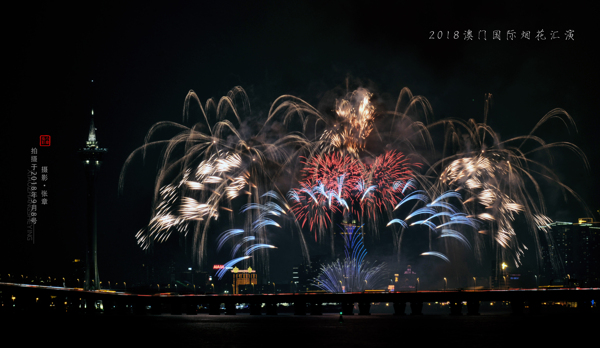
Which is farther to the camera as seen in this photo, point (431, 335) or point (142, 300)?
point (142, 300)

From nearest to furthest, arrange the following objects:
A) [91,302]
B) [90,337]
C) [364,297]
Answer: [90,337], [364,297], [91,302]

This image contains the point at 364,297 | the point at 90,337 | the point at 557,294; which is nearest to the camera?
the point at 90,337

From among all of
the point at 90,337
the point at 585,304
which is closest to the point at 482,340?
the point at 90,337

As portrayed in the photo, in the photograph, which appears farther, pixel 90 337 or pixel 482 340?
pixel 90 337

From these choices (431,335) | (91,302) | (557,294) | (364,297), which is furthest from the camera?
(91,302)

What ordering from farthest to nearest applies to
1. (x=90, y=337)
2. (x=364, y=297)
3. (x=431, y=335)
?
(x=364, y=297) → (x=90, y=337) → (x=431, y=335)

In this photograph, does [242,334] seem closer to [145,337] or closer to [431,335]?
[145,337]

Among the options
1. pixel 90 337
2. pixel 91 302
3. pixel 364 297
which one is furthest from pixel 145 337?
pixel 91 302

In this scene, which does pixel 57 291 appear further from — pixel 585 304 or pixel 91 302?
pixel 585 304
